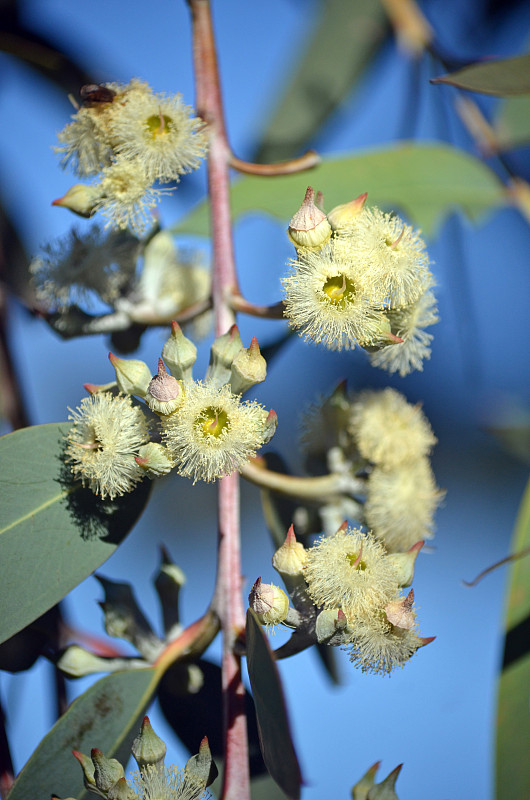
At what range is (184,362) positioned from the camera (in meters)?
0.66

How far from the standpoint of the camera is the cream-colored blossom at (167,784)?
65cm

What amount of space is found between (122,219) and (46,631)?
1.55ft

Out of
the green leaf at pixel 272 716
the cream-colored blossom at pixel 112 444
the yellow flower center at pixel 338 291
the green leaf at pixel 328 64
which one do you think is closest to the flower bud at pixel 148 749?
the green leaf at pixel 272 716

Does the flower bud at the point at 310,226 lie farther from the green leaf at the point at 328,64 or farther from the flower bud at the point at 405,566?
the green leaf at the point at 328,64

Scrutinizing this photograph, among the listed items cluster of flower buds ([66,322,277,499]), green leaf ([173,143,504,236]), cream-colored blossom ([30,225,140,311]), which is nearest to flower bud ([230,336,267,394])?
cluster of flower buds ([66,322,277,499])

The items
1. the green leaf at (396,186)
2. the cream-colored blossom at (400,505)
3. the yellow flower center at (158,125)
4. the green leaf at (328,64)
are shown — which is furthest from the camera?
the green leaf at (328,64)

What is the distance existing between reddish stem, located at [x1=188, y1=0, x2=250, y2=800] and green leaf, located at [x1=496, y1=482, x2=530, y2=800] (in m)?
0.37

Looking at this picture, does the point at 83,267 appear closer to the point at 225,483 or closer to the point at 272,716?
the point at 225,483

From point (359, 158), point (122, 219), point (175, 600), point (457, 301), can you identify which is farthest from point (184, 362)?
point (457, 301)

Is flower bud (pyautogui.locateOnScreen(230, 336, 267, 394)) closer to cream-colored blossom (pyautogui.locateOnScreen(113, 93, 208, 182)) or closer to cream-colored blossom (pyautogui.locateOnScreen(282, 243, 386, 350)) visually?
cream-colored blossom (pyautogui.locateOnScreen(282, 243, 386, 350))

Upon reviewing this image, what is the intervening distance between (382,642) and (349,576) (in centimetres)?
7

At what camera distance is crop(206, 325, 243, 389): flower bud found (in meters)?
0.68

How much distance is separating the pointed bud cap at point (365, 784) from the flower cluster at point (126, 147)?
619 millimetres

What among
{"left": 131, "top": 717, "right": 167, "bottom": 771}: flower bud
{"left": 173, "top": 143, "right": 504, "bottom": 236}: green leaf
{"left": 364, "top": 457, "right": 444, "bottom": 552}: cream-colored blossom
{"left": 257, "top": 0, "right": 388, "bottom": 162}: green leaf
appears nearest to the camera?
{"left": 131, "top": 717, "right": 167, "bottom": 771}: flower bud
